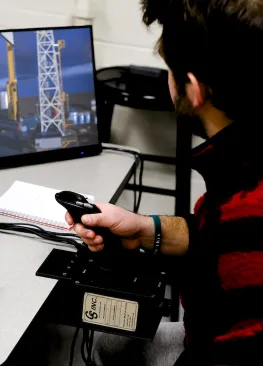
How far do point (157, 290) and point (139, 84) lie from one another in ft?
3.45

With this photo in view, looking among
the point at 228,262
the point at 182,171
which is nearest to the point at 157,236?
the point at 228,262

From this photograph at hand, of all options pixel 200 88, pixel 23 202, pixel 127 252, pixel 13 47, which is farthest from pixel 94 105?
pixel 200 88

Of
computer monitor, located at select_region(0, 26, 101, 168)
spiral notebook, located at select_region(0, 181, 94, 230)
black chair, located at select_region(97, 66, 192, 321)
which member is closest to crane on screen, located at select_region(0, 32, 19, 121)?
computer monitor, located at select_region(0, 26, 101, 168)

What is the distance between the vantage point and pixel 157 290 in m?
1.03

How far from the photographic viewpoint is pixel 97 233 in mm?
1074

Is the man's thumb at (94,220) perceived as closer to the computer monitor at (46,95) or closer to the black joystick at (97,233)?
the black joystick at (97,233)

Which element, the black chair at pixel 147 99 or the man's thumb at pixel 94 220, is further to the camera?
the black chair at pixel 147 99

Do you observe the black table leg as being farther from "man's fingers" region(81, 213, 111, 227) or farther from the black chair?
"man's fingers" region(81, 213, 111, 227)

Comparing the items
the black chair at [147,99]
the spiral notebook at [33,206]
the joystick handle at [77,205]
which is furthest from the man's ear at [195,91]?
the black chair at [147,99]

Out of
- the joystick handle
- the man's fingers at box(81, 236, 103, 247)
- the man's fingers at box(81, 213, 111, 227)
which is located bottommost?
the man's fingers at box(81, 236, 103, 247)

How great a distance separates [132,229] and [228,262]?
29 cm

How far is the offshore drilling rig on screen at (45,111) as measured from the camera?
4.67ft

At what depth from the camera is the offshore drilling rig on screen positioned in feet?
4.67

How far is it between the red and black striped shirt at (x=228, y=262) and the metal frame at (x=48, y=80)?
57 cm
